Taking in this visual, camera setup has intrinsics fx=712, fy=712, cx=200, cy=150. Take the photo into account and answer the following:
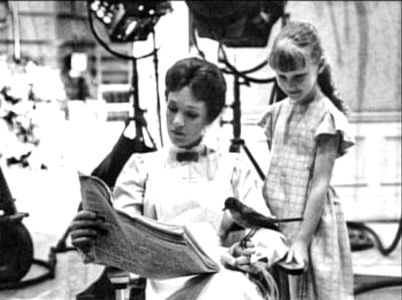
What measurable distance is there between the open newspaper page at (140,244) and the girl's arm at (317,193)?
531 millimetres

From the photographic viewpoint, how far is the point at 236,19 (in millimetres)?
2504

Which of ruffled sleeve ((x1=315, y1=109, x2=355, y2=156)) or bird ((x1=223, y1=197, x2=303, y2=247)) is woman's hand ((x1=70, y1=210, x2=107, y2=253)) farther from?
ruffled sleeve ((x1=315, y1=109, x2=355, y2=156))

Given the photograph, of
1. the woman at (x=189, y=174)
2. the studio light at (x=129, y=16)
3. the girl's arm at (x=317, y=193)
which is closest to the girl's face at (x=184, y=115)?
the woman at (x=189, y=174)

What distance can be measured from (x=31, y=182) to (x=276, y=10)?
125 cm

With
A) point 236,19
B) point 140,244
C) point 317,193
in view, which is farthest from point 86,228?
point 236,19

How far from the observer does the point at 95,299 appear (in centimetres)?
266

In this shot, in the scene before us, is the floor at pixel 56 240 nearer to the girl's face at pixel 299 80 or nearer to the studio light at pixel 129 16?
the studio light at pixel 129 16

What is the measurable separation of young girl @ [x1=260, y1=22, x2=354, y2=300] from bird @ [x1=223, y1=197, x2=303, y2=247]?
1.03ft

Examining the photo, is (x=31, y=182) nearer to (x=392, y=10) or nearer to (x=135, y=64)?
(x=135, y=64)

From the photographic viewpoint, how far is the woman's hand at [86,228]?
134 cm

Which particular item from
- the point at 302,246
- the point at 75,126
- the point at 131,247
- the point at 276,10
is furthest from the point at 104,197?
the point at 276,10

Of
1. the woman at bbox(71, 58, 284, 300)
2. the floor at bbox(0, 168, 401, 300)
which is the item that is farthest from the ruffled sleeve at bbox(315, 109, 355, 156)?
the floor at bbox(0, 168, 401, 300)

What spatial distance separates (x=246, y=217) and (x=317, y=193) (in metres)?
0.41

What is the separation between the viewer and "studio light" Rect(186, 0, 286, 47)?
Answer: 2.44 metres
